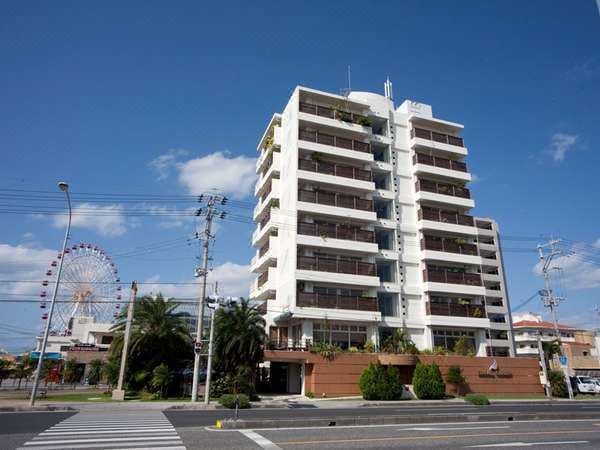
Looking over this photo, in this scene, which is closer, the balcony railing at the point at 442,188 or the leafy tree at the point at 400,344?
the leafy tree at the point at 400,344

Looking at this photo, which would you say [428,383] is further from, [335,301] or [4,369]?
[4,369]

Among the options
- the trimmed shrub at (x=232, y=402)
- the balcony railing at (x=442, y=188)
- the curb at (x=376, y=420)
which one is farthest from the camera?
the balcony railing at (x=442, y=188)

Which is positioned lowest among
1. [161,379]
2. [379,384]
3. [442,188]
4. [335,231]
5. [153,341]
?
[379,384]

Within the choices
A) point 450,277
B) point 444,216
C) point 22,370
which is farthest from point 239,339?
point 22,370

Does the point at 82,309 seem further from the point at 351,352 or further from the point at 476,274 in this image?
the point at 476,274

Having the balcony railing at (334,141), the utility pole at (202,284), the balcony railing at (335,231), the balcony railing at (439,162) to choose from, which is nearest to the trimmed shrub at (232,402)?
the utility pole at (202,284)

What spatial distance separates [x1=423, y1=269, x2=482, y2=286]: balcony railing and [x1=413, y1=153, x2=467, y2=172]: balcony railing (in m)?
11.6

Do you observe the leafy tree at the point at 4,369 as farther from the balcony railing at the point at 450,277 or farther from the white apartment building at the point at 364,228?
the balcony railing at the point at 450,277

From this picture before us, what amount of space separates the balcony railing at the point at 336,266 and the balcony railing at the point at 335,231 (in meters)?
2.15

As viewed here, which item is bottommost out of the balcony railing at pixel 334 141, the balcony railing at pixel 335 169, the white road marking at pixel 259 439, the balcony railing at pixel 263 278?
the white road marking at pixel 259 439

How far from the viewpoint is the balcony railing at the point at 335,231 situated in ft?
121

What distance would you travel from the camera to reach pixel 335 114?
42.3 meters

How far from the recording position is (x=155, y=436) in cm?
1269

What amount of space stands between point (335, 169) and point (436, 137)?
1379 centimetres
